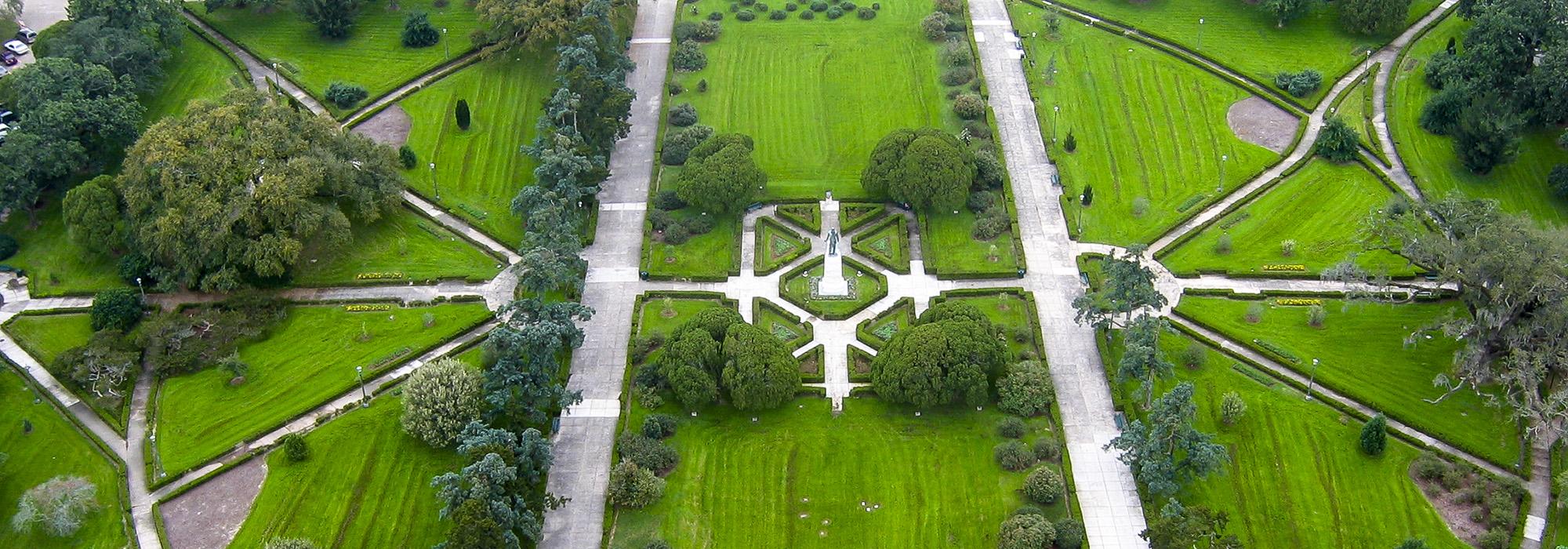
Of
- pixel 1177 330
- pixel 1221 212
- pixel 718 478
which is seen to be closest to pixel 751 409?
pixel 718 478

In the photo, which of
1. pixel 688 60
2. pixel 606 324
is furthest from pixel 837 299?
pixel 688 60

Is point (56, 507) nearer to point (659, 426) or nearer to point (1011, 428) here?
point (659, 426)

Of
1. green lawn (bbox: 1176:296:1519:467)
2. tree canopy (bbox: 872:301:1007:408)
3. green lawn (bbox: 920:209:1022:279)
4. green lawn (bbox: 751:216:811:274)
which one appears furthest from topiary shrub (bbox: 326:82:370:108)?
green lawn (bbox: 1176:296:1519:467)

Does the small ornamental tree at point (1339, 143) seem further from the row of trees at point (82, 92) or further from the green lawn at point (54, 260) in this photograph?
the row of trees at point (82, 92)

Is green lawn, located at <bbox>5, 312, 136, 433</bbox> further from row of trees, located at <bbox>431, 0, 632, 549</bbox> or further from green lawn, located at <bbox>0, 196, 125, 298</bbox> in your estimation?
row of trees, located at <bbox>431, 0, 632, 549</bbox>

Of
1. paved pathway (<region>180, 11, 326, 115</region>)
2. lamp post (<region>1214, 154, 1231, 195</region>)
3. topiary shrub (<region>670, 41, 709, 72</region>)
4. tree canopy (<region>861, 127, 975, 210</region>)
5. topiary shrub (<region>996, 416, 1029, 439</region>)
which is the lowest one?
topiary shrub (<region>996, 416, 1029, 439</region>)

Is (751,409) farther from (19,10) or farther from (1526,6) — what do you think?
(19,10)
